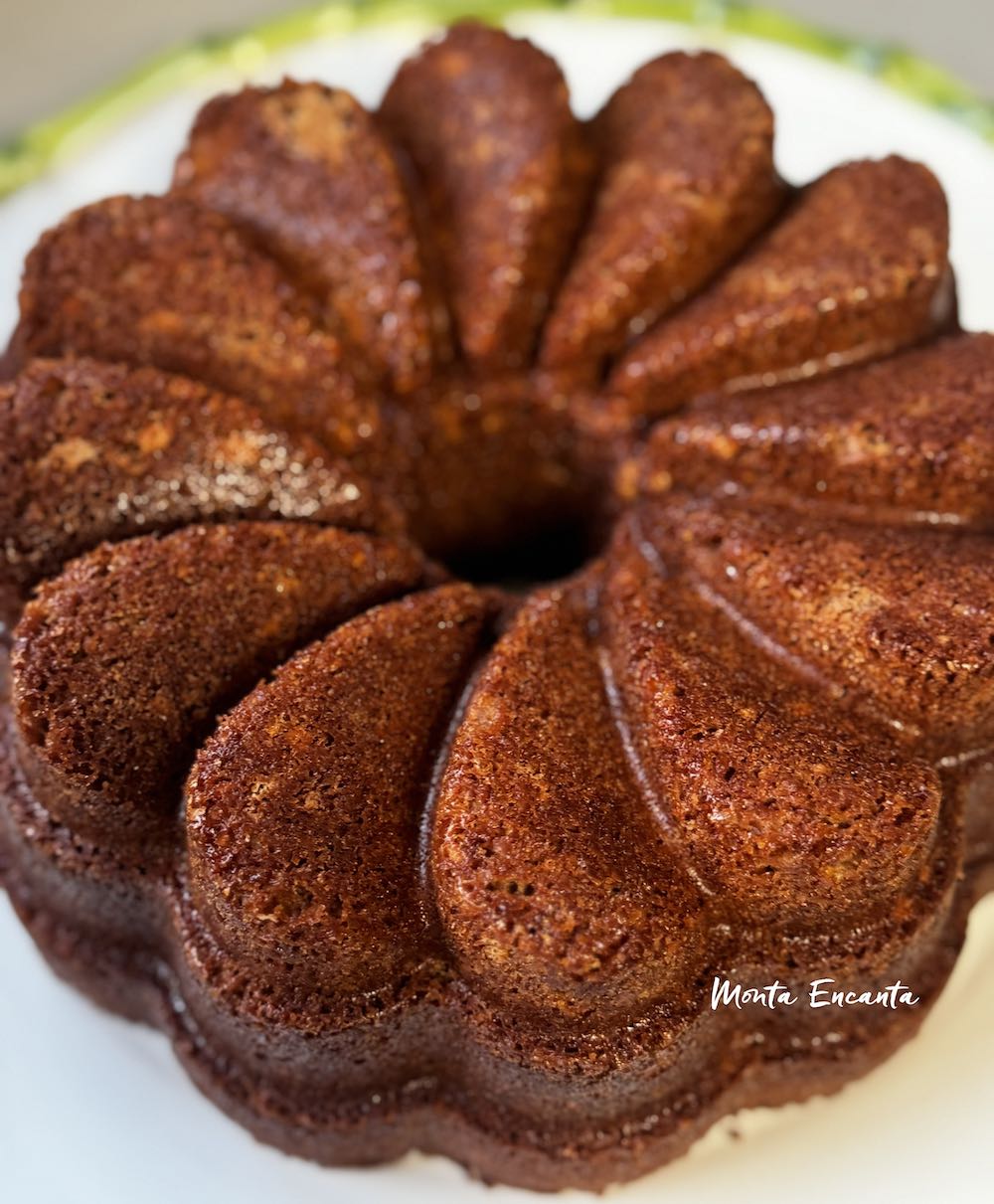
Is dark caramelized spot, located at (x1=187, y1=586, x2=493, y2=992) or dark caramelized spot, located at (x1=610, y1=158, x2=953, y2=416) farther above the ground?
dark caramelized spot, located at (x1=610, y1=158, x2=953, y2=416)

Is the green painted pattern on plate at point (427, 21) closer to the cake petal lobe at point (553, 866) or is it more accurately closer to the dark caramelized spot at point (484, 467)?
the dark caramelized spot at point (484, 467)

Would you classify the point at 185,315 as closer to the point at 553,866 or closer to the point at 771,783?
the point at 553,866

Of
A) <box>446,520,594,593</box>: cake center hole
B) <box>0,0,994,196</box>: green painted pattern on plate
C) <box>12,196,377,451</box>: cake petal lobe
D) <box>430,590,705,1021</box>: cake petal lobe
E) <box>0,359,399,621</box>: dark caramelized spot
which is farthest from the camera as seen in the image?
<box>0,0,994,196</box>: green painted pattern on plate

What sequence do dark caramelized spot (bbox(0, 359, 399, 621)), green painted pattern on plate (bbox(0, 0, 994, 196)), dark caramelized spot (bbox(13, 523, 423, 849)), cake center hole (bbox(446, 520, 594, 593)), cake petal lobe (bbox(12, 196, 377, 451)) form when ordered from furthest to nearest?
green painted pattern on plate (bbox(0, 0, 994, 196)) < cake center hole (bbox(446, 520, 594, 593)) < cake petal lobe (bbox(12, 196, 377, 451)) < dark caramelized spot (bbox(0, 359, 399, 621)) < dark caramelized spot (bbox(13, 523, 423, 849))

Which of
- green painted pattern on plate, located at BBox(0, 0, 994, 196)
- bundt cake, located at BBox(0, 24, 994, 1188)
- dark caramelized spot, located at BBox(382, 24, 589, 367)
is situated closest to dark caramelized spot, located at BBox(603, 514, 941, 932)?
bundt cake, located at BBox(0, 24, 994, 1188)

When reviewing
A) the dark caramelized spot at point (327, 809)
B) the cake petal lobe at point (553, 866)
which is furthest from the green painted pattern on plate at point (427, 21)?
the cake petal lobe at point (553, 866)

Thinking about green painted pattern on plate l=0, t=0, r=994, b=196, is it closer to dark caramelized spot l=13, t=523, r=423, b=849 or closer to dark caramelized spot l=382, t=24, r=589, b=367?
dark caramelized spot l=382, t=24, r=589, b=367

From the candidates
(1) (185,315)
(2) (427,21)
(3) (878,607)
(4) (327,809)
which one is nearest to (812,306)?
(3) (878,607)
